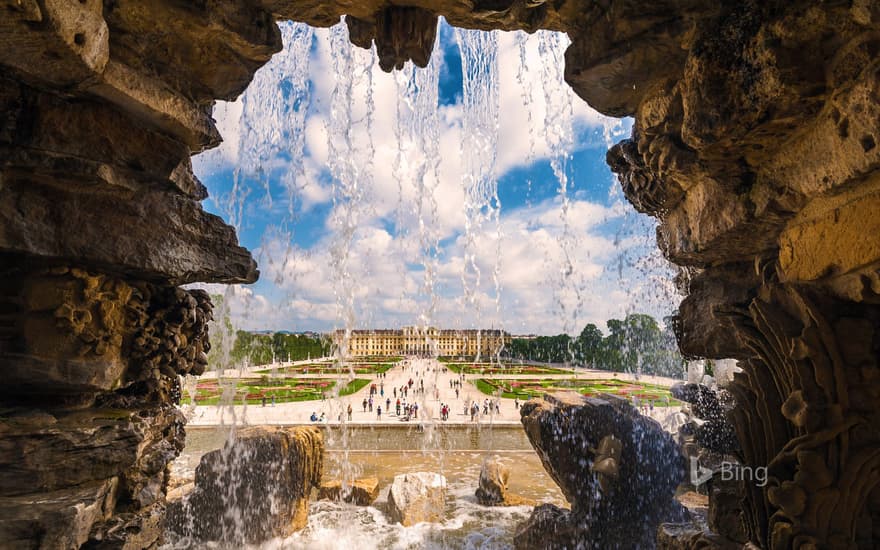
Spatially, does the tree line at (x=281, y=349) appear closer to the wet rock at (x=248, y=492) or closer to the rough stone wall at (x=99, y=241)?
the wet rock at (x=248, y=492)

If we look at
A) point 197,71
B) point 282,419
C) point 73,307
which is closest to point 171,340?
point 73,307

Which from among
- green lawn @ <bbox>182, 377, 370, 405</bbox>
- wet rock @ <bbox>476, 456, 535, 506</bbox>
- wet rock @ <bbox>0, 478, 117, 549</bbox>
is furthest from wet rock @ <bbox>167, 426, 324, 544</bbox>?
green lawn @ <bbox>182, 377, 370, 405</bbox>

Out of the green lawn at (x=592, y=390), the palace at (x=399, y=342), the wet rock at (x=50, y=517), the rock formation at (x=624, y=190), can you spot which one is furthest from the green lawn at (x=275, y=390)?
the palace at (x=399, y=342)

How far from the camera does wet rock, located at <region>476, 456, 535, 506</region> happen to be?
8.27 meters

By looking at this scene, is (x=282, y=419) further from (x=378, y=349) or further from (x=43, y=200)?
(x=378, y=349)

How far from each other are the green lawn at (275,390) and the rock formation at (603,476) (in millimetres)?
13655

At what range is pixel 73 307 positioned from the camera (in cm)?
281

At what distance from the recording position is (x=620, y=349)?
29188 millimetres

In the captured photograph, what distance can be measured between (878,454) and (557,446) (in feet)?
15.2

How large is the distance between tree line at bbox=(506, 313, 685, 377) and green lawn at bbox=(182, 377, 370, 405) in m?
14.5

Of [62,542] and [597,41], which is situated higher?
[597,41]

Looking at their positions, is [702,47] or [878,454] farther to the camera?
[702,47]

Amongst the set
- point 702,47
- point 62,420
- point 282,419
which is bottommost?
point 282,419

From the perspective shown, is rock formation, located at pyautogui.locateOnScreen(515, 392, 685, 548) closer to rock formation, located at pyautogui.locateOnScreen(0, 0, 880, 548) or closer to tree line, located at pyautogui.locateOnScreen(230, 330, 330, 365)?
rock formation, located at pyautogui.locateOnScreen(0, 0, 880, 548)
